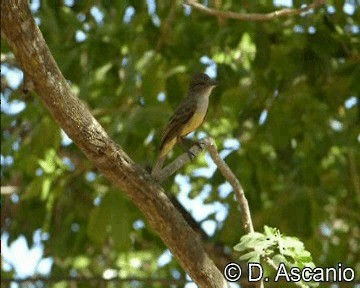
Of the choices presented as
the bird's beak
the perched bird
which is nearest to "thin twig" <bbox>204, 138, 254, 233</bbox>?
the perched bird

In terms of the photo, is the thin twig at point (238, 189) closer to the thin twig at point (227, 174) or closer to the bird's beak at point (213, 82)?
the thin twig at point (227, 174)

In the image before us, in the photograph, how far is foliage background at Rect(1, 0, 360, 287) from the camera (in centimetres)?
614

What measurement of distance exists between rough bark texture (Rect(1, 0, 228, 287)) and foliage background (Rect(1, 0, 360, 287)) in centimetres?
191

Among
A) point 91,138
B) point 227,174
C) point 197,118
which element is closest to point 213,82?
point 197,118

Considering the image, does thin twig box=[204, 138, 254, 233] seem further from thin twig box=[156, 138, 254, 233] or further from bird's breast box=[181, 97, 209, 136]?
bird's breast box=[181, 97, 209, 136]

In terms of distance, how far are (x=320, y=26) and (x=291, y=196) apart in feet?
3.72

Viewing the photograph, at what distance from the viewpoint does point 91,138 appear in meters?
3.73

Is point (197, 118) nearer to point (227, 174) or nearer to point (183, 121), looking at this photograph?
point (183, 121)

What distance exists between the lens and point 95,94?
22.7 feet

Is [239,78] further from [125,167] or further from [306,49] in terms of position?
[125,167]

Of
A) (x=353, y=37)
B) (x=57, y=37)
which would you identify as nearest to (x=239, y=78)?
(x=353, y=37)

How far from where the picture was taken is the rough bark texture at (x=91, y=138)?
12.0 ft

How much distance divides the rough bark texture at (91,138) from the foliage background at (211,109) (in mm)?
1913

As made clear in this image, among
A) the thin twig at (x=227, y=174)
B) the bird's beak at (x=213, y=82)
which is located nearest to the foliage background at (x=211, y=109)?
the bird's beak at (x=213, y=82)
